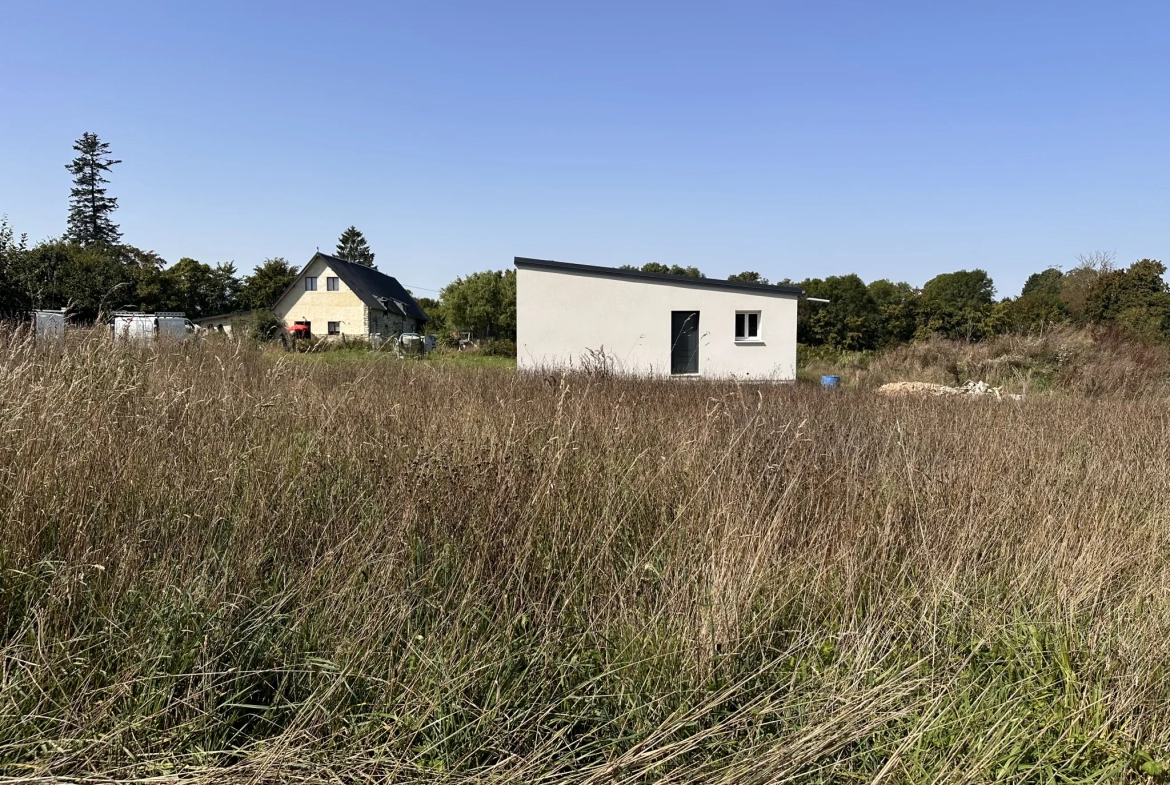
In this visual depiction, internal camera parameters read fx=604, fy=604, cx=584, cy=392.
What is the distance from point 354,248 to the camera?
8369 centimetres

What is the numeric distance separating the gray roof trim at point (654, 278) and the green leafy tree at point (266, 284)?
146ft

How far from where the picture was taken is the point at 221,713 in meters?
1.74

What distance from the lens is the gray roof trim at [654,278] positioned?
18422mm

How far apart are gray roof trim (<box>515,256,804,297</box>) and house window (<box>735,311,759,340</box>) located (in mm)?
777

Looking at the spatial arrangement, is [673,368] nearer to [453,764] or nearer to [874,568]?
[874,568]

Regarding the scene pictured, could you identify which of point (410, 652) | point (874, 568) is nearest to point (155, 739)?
point (410, 652)

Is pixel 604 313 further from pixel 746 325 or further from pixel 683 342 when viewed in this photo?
pixel 746 325

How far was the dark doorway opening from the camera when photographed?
19.2m

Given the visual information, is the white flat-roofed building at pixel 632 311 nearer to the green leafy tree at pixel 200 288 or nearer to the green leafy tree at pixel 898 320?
the green leafy tree at pixel 898 320

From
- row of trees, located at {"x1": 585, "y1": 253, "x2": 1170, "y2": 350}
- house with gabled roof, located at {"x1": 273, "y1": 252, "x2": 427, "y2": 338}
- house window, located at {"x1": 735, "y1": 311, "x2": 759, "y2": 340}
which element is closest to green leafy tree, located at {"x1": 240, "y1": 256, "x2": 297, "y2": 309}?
house with gabled roof, located at {"x1": 273, "y1": 252, "x2": 427, "y2": 338}

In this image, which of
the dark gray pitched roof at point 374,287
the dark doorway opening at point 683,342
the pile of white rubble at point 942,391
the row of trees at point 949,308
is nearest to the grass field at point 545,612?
the pile of white rubble at point 942,391

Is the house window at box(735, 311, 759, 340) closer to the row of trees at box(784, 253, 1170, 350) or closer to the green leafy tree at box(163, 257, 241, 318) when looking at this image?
the row of trees at box(784, 253, 1170, 350)

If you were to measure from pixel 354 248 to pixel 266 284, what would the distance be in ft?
97.9

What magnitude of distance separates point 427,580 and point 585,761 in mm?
891
